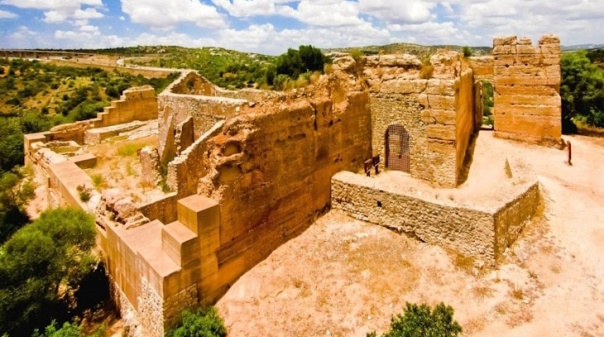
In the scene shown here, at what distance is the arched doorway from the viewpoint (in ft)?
42.4

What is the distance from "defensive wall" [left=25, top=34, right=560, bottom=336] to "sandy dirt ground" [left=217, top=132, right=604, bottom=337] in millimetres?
408

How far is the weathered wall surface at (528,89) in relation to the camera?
1483 cm

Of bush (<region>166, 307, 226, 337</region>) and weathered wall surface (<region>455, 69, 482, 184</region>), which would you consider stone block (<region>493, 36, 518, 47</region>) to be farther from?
bush (<region>166, 307, 226, 337</region>)

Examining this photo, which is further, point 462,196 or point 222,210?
point 462,196

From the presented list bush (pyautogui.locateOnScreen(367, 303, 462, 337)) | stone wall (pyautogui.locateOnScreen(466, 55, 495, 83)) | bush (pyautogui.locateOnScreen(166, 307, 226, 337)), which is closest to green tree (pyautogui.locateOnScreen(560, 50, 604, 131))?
stone wall (pyautogui.locateOnScreen(466, 55, 495, 83))

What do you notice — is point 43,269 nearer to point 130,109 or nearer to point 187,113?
point 187,113

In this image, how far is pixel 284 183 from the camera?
952 centimetres

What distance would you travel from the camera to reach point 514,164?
1254 cm

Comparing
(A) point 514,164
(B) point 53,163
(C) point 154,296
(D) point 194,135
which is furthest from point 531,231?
(B) point 53,163

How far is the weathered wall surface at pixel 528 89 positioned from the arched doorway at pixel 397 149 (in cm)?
555

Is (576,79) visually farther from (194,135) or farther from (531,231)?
(194,135)

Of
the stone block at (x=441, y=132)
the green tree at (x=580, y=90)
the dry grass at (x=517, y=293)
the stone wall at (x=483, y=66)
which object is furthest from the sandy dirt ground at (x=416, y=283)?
the stone wall at (x=483, y=66)

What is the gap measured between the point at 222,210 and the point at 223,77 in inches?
1321

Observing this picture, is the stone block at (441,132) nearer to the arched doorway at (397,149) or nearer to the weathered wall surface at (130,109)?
the arched doorway at (397,149)
